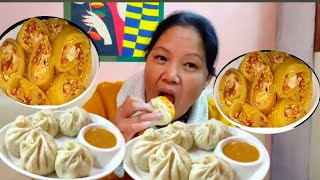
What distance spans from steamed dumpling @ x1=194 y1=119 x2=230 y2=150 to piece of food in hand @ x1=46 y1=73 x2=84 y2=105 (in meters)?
0.36

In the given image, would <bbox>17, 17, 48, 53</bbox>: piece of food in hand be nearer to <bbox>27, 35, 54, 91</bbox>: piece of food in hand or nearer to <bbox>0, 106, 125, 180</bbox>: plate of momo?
<bbox>27, 35, 54, 91</bbox>: piece of food in hand

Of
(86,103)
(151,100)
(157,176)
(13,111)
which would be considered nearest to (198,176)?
(157,176)

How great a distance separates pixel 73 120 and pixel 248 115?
500mm

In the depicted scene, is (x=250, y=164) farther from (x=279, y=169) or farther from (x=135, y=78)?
(x=135, y=78)

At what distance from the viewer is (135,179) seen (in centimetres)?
146

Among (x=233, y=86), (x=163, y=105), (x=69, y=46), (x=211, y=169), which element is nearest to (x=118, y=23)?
(x=69, y=46)

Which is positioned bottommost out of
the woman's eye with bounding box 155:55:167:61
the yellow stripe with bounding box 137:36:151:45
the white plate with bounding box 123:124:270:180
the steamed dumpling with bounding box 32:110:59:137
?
the white plate with bounding box 123:124:270:180

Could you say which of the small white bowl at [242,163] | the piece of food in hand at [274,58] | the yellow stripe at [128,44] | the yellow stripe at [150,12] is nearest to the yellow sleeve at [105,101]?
the yellow stripe at [128,44]

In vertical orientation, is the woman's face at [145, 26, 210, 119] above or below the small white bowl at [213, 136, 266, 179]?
above

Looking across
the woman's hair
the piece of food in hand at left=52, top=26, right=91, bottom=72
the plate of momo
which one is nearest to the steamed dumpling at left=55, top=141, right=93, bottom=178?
the plate of momo

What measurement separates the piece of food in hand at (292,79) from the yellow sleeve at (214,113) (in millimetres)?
174

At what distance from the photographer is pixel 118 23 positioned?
4.91ft

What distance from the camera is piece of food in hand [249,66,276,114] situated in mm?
1501

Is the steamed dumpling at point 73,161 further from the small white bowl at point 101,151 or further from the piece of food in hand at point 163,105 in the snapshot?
the piece of food in hand at point 163,105
